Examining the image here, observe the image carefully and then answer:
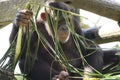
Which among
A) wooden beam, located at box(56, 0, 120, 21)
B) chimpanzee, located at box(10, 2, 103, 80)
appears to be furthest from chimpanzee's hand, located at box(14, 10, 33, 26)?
chimpanzee, located at box(10, 2, 103, 80)

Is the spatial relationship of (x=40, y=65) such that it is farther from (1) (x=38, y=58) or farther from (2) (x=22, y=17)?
(2) (x=22, y=17)

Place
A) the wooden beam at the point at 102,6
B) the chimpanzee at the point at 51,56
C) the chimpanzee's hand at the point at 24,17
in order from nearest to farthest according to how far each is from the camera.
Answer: the wooden beam at the point at 102,6, the chimpanzee's hand at the point at 24,17, the chimpanzee at the point at 51,56

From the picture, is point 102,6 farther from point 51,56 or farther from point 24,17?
point 51,56

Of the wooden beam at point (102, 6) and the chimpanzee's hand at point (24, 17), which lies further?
the chimpanzee's hand at point (24, 17)

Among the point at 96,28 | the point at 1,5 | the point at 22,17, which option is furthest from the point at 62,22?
the point at 22,17

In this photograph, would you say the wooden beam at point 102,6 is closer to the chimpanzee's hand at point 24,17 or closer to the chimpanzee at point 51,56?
the chimpanzee's hand at point 24,17

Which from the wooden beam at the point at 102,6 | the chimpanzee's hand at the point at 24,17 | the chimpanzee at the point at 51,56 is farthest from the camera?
the chimpanzee at the point at 51,56

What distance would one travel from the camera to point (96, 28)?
458 centimetres

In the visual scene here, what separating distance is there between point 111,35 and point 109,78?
6.39 feet

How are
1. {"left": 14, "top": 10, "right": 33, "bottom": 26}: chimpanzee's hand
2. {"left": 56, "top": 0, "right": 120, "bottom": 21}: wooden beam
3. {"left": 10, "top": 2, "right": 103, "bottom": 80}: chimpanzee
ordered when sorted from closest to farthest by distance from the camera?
{"left": 56, "top": 0, "right": 120, "bottom": 21}: wooden beam < {"left": 14, "top": 10, "right": 33, "bottom": 26}: chimpanzee's hand < {"left": 10, "top": 2, "right": 103, "bottom": 80}: chimpanzee

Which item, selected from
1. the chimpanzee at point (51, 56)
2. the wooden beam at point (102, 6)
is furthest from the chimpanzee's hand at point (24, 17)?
the chimpanzee at point (51, 56)

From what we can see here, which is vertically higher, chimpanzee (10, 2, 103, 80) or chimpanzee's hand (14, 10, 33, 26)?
chimpanzee's hand (14, 10, 33, 26)

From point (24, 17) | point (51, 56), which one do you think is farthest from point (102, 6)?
point (51, 56)

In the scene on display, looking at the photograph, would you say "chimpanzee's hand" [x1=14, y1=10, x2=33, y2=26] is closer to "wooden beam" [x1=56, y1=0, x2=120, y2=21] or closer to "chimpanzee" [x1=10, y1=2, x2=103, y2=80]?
"wooden beam" [x1=56, y1=0, x2=120, y2=21]
